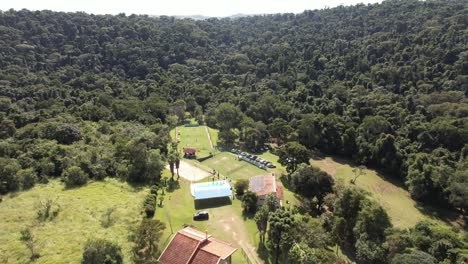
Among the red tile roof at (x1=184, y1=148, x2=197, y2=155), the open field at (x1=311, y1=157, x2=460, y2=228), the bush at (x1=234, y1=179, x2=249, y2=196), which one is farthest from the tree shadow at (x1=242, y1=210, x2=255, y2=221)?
the red tile roof at (x1=184, y1=148, x2=197, y2=155)

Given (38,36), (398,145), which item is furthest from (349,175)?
(38,36)

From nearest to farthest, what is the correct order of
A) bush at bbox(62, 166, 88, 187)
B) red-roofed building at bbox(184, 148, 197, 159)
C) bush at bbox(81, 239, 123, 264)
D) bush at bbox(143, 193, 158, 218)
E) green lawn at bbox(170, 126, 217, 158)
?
bush at bbox(81, 239, 123, 264) < bush at bbox(143, 193, 158, 218) < bush at bbox(62, 166, 88, 187) < red-roofed building at bbox(184, 148, 197, 159) < green lawn at bbox(170, 126, 217, 158)

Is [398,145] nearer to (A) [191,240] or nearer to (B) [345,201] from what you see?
(B) [345,201]

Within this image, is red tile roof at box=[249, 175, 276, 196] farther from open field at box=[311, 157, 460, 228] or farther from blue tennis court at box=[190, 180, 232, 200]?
open field at box=[311, 157, 460, 228]

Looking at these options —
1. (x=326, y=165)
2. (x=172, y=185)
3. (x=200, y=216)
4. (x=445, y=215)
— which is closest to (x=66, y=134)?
(x=172, y=185)

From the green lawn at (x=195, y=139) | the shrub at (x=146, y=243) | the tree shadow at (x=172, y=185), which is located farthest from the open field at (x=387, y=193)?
the shrub at (x=146, y=243)
